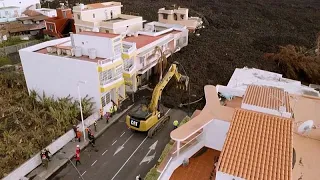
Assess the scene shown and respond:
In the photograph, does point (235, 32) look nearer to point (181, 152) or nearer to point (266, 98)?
point (266, 98)

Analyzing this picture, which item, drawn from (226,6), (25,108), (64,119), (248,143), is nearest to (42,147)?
(64,119)

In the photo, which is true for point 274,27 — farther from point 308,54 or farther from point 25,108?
point 25,108

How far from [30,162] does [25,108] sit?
8192 millimetres

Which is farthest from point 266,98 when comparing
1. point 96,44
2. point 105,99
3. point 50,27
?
point 50,27

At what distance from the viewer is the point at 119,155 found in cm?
2158

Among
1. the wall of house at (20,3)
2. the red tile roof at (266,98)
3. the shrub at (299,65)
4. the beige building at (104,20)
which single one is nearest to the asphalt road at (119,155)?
the red tile roof at (266,98)

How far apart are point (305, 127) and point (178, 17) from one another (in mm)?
37048

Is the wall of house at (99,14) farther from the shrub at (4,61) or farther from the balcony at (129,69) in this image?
the balcony at (129,69)

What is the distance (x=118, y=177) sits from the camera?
763 inches

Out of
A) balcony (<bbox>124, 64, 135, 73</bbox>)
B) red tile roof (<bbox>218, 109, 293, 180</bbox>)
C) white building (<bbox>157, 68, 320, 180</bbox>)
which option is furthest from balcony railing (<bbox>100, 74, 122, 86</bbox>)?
red tile roof (<bbox>218, 109, 293, 180</bbox>)

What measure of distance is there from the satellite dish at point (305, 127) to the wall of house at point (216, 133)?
506cm

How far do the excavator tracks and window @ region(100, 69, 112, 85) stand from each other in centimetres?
619

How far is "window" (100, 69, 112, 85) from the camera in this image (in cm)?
2497

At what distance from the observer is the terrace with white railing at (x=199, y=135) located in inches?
600
